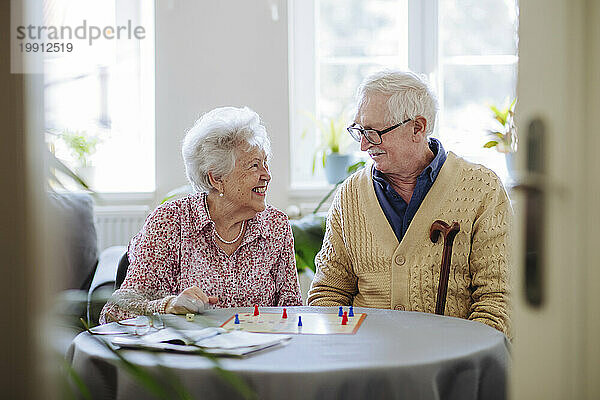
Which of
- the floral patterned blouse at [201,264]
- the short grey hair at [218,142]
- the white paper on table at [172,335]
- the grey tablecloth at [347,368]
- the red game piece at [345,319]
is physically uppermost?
the short grey hair at [218,142]

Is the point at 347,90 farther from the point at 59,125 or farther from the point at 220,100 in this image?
the point at 59,125

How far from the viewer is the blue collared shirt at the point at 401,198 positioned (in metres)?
2.02

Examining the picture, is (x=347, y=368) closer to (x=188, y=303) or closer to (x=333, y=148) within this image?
(x=188, y=303)

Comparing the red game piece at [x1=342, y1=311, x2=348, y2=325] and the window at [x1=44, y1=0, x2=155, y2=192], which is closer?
the red game piece at [x1=342, y1=311, x2=348, y2=325]

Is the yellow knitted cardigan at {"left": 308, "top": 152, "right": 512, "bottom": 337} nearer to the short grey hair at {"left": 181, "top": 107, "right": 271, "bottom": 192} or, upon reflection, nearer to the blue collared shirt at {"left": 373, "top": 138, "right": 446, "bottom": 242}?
the blue collared shirt at {"left": 373, "top": 138, "right": 446, "bottom": 242}

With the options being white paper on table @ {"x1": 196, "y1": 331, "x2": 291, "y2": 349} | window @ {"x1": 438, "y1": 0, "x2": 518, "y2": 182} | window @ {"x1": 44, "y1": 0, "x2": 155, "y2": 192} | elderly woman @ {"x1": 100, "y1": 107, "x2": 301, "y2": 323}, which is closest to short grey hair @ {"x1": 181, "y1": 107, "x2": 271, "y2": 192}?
elderly woman @ {"x1": 100, "y1": 107, "x2": 301, "y2": 323}

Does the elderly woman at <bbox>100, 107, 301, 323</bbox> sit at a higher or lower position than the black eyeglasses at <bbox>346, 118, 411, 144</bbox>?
lower

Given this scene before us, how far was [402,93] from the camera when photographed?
209 centimetres

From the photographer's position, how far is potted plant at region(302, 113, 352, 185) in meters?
3.80

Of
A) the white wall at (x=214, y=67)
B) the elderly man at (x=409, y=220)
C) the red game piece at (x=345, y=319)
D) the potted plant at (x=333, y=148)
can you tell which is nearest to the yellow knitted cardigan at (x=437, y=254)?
the elderly man at (x=409, y=220)

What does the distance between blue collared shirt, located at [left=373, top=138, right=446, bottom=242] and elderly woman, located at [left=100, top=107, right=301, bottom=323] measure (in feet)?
1.04

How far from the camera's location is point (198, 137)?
215 cm

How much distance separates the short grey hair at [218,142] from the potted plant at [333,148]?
1.64 meters

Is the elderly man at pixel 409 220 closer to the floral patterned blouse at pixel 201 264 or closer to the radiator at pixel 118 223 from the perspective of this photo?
the floral patterned blouse at pixel 201 264
